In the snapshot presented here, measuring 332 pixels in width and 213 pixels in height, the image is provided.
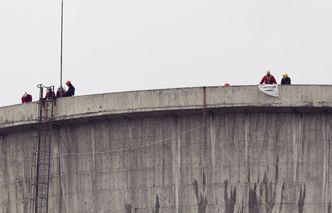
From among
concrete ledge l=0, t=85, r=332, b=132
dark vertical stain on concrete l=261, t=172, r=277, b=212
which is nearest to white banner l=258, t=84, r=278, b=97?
concrete ledge l=0, t=85, r=332, b=132

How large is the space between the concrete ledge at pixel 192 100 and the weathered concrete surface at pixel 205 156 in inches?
1.1

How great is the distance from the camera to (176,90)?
34719 mm

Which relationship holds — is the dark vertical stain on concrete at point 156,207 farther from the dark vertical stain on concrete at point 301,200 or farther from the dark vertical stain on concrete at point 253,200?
the dark vertical stain on concrete at point 301,200

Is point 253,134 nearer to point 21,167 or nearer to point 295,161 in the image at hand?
point 295,161

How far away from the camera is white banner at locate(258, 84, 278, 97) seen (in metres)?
34.3

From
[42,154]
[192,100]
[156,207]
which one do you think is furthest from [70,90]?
[156,207]

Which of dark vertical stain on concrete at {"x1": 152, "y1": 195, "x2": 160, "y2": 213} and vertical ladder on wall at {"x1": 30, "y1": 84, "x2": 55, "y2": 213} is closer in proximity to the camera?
dark vertical stain on concrete at {"x1": 152, "y1": 195, "x2": 160, "y2": 213}

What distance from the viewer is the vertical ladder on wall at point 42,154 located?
36.0m

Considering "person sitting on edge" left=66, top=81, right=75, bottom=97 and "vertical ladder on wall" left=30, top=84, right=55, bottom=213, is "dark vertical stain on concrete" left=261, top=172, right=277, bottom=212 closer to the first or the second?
"vertical ladder on wall" left=30, top=84, right=55, bottom=213

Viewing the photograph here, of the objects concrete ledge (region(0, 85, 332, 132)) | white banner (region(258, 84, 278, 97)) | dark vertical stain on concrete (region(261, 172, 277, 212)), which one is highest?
white banner (region(258, 84, 278, 97))

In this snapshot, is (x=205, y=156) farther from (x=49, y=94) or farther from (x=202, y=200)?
(x=49, y=94)

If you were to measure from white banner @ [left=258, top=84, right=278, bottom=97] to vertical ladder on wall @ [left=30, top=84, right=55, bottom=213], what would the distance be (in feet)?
20.1

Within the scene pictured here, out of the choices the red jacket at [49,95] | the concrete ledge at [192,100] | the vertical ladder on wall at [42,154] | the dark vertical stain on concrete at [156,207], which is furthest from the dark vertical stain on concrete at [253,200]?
the red jacket at [49,95]

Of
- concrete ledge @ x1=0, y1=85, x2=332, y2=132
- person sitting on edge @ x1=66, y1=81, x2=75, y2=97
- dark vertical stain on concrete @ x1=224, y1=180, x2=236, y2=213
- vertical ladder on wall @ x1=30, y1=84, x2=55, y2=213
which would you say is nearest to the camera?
dark vertical stain on concrete @ x1=224, y1=180, x2=236, y2=213
